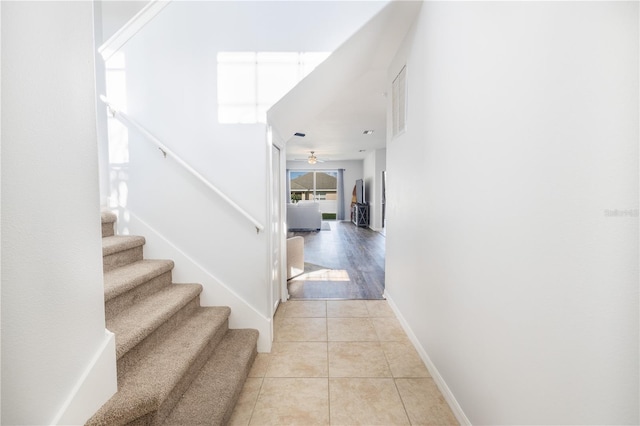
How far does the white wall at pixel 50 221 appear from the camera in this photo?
0.83m

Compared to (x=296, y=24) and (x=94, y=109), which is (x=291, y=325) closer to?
(x=94, y=109)

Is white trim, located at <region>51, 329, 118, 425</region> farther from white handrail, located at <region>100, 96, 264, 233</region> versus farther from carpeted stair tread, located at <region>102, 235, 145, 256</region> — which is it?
white handrail, located at <region>100, 96, 264, 233</region>

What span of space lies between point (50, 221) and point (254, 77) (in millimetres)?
1797

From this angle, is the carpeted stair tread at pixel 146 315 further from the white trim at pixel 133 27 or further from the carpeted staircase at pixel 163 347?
the white trim at pixel 133 27

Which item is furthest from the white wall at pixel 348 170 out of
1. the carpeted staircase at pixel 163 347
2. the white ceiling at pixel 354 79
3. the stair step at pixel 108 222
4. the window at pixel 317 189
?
the carpeted staircase at pixel 163 347

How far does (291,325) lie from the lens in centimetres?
290

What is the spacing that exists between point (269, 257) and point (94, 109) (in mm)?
1612

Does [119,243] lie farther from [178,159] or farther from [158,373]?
[158,373]

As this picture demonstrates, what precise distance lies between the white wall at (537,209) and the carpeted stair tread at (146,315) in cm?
176

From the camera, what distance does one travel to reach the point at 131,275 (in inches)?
75.4

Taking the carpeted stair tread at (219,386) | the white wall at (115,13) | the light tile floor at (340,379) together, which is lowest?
the light tile floor at (340,379)

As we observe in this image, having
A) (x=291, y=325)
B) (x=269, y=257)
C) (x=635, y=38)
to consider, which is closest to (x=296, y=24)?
(x=269, y=257)

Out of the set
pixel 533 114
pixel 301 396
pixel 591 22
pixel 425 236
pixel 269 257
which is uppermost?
pixel 591 22

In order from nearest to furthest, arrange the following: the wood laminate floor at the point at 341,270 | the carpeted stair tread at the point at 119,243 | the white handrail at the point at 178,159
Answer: the carpeted stair tread at the point at 119,243 < the white handrail at the point at 178,159 < the wood laminate floor at the point at 341,270
